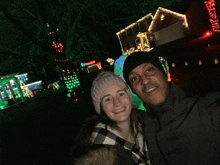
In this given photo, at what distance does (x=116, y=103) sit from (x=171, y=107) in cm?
69

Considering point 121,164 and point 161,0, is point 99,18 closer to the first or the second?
point 161,0

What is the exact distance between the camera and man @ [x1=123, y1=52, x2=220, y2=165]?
1331mm

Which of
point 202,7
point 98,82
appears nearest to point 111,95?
point 98,82

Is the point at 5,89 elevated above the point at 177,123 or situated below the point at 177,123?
above

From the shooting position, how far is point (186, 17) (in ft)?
36.3

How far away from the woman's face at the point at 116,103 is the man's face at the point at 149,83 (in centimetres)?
30

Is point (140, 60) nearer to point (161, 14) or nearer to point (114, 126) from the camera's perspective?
point (114, 126)

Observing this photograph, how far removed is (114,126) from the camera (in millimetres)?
1813

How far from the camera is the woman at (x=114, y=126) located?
1.51m

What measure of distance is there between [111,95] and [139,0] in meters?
8.63

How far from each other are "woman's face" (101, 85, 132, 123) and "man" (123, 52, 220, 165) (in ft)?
1.03

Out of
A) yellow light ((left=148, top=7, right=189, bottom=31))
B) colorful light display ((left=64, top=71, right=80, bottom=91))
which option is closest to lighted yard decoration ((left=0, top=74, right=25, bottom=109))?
colorful light display ((left=64, top=71, right=80, bottom=91))

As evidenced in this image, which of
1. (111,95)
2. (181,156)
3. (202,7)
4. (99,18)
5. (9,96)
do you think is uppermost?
(99,18)

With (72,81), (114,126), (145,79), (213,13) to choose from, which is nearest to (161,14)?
(213,13)
